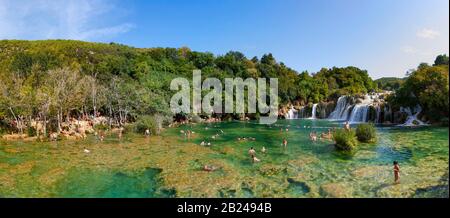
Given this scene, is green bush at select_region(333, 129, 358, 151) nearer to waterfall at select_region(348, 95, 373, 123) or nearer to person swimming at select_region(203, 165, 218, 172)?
person swimming at select_region(203, 165, 218, 172)

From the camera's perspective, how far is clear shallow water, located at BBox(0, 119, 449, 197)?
60.1 ft

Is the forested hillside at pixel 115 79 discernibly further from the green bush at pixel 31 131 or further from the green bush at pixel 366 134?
the green bush at pixel 366 134

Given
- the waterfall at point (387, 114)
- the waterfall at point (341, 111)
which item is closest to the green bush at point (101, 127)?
the waterfall at point (341, 111)

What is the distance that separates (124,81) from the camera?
225 ft

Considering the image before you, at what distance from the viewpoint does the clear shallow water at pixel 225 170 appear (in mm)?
18328

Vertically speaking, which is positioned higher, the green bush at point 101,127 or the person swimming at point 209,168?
the green bush at point 101,127

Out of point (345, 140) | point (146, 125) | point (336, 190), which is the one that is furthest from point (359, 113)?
point (336, 190)

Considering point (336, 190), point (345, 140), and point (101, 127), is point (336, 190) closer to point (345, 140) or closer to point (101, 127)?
point (345, 140)

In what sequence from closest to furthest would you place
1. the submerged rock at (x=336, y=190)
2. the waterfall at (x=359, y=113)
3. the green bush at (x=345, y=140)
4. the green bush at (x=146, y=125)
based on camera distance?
the submerged rock at (x=336, y=190) → the green bush at (x=345, y=140) → the green bush at (x=146, y=125) → the waterfall at (x=359, y=113)

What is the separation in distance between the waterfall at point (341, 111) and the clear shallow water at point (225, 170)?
28863mm

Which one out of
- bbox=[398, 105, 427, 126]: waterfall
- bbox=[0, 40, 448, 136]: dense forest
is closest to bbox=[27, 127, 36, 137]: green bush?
bbox=[0, 40, 448, 136]: dense forest

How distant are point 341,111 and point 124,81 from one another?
138 feet

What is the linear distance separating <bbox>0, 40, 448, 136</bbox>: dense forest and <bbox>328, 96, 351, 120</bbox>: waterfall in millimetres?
11601
